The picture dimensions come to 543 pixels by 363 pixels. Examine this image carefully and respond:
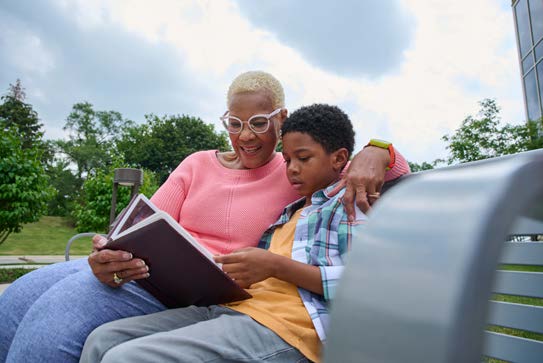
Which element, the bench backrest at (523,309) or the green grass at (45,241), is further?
the green grass at (45,241)

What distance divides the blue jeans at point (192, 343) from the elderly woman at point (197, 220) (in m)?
0.18

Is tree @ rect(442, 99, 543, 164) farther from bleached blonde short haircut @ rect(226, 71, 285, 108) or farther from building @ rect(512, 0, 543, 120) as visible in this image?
bleached blonde short haircut @ rect(226, 71, 285, 108)

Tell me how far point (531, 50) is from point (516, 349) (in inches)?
719

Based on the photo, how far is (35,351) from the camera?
1.35 metres

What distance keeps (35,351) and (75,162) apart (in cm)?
4445

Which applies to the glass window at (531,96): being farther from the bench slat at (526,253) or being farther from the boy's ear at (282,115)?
the bench slat at (526,253)

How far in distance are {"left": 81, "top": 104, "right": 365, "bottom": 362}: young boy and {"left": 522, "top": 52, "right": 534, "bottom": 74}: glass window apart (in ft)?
58.5

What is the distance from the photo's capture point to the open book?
3.92 ft

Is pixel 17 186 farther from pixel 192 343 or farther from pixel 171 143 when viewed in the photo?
pixel 171 143

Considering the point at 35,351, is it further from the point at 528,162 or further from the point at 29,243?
the point at 29,243

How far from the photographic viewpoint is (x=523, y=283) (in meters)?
1.03

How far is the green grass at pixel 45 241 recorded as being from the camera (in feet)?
47.6

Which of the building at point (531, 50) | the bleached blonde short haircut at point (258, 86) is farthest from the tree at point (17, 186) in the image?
the building at point (531, 50)

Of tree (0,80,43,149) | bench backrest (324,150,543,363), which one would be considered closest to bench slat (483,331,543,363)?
bench backrest (324,150,543,363)
